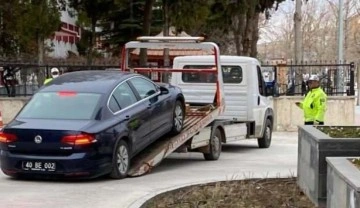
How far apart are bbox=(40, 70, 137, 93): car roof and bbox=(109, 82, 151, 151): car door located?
17 centimetres

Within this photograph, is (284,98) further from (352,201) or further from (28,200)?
(352,201)

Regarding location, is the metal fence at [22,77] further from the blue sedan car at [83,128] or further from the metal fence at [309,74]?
the blue sedan car at [83,128]

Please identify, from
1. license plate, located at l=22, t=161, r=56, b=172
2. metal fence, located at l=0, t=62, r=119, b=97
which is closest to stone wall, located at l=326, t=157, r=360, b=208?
license plate, located at l=22, t=161, r=56, b=172

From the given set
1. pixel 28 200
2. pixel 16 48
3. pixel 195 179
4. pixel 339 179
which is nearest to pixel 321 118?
pixel 195 179

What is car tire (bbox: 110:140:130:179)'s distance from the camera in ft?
37.6

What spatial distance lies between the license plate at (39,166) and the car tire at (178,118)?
3058mm

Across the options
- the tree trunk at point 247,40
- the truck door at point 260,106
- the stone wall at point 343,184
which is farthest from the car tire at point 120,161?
the tree trunk at point 247,40

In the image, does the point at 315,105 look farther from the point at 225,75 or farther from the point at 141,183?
the point at 141,183

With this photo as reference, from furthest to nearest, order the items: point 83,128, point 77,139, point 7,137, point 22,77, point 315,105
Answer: point 22,77 < point 315,105 < point 7,137 < point 83,128 < point 77,139

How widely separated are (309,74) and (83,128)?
589 inches

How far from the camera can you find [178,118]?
13.8 metres

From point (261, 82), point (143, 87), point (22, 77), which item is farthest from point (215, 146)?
point (22, 77)

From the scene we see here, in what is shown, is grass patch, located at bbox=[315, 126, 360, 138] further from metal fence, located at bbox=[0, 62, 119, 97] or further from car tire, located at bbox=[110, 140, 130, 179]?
metal fence, located at bbox=[0, 62, 119, 97]

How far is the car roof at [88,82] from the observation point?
1200 centimetres
